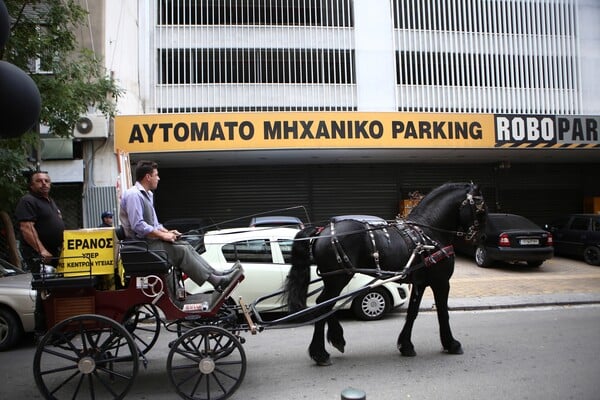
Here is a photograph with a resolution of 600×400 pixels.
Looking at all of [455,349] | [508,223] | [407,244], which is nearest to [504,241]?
[508,223]

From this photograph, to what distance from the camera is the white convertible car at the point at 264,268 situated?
7102 millimetres

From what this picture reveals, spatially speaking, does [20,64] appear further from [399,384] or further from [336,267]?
[399,384]

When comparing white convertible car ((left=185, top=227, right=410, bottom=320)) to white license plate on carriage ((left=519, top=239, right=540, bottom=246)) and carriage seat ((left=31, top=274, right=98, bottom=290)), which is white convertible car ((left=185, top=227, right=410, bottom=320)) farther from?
white license plate on carriage ((left=519, top=239, right=540, bottom=246))

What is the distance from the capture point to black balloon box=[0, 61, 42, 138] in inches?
124

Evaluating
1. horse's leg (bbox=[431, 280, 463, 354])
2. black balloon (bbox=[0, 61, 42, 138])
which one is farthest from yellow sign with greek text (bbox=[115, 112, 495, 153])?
black balloon (bbox=[0, 61, 42, 138])

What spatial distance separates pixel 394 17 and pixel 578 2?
29.1 ft

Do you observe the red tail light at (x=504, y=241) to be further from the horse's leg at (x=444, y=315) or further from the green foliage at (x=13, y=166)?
the green foliage at (x=13, y=166)

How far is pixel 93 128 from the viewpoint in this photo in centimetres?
1232

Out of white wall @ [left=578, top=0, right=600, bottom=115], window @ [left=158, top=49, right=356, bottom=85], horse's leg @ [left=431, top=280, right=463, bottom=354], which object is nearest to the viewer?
horse's leg @ [left=431, top=280, right=463, bottom=354]

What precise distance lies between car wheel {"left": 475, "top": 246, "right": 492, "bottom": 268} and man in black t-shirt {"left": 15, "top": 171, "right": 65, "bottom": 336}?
11.3 metres

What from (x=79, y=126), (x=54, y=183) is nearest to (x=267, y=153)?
(x=79, y=126)

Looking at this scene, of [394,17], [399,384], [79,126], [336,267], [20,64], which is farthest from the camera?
[394,17]

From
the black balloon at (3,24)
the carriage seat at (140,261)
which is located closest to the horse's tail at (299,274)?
the carriage seat at (140,261)

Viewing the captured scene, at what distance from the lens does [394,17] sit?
749 inches
